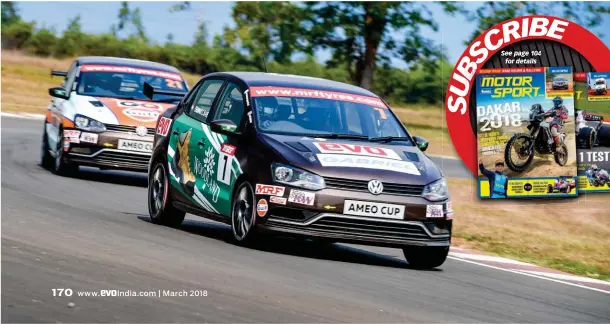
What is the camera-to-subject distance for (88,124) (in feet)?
53.4

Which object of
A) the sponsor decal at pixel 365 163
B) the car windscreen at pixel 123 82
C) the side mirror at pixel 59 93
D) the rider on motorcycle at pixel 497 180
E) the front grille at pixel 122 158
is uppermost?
the car windscreen at pixel 123 82

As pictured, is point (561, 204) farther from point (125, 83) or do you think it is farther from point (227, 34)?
point (227, 34)

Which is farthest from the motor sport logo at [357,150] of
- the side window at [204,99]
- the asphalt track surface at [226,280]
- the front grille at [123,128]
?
the front grille at [123,128]

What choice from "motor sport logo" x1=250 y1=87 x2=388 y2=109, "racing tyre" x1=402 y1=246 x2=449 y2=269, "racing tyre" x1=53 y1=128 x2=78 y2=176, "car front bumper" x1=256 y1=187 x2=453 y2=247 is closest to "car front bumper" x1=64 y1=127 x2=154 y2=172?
"racing tyre" x1=53 y1=128 x2=78 y2=176

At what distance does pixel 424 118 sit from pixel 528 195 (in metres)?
30.3

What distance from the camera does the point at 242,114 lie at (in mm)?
10914

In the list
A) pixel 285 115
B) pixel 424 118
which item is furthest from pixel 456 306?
pixel 424 118

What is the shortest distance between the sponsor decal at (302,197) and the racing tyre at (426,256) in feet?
3.42

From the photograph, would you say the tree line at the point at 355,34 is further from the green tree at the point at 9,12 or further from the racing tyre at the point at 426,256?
the green tree at the point at 9,12

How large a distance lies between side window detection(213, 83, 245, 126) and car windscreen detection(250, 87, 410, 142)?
0.19 metres

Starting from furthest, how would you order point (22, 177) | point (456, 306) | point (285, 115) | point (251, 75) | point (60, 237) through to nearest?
1. point (22, 177)
2. point (251, 75)
3. point (285, 115)
4. point (60, 237)
5. point (456, 306)

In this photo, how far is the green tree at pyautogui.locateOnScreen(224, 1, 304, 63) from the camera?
131 ft

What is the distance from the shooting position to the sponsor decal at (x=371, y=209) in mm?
9750

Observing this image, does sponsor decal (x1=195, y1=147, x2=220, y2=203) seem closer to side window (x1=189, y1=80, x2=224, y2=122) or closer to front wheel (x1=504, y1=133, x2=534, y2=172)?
side window (x1=189, y1=80, x2=224, y2=122)
